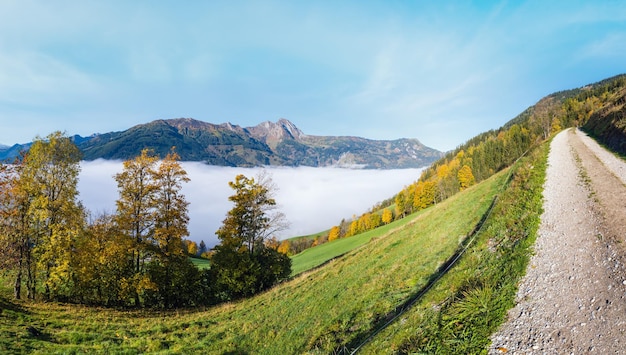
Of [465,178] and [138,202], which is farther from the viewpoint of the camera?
[465,178]

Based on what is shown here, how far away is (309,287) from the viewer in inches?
997

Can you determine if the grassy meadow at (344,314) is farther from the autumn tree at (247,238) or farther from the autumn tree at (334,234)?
the autumn tree at (334,234)

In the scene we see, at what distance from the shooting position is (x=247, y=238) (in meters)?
34.9

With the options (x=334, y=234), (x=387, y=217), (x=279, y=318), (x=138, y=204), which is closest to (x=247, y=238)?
(x=138, y=204)

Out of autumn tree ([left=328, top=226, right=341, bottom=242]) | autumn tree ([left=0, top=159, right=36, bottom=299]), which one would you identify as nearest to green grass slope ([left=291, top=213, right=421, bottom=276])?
autumn tree ([left=0, top=159, right=36, bottom=299])

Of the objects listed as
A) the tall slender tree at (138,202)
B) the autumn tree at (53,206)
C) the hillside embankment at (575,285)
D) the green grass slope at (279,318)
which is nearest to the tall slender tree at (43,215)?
the autumn tree at (53,206)

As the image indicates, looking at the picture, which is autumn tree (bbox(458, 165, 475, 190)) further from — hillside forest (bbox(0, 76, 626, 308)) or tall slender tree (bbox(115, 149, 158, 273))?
tall slender tree (bbox(115, 149, 158, 273))

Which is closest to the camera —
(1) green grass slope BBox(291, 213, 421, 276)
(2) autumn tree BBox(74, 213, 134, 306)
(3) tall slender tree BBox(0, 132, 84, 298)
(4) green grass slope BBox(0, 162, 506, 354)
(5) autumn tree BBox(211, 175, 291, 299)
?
(4) green grass slope BBox(0, 162, 506, 354)

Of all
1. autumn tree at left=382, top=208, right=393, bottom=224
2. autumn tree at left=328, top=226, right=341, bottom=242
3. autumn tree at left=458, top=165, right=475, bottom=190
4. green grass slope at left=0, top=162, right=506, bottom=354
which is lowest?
autumn tree at left=328, top=226, right=341, bottom=242

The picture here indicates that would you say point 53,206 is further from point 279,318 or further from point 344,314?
point 344,314

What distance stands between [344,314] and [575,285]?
1004 cm

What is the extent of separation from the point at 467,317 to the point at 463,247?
7.41m

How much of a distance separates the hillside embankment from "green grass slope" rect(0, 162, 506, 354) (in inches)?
194

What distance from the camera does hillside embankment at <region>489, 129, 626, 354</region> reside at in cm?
709
